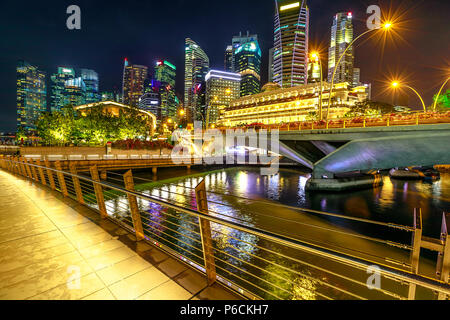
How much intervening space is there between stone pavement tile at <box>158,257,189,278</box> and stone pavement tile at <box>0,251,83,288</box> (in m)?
1.58

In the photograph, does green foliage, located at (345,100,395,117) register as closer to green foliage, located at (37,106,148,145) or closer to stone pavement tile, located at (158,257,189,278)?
green foliage, located at (37,106,148,145)

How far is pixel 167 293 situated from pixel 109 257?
1627 mm

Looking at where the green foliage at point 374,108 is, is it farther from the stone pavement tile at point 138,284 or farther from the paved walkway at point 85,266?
the stone pavement tile at point 138,284

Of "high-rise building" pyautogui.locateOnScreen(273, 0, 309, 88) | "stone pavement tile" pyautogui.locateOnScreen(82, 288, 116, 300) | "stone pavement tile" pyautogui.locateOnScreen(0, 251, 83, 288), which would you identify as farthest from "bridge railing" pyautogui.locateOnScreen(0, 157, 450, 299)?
"high-rise building" pyautogui.locateOnScreen(273, 0, 309, 88)

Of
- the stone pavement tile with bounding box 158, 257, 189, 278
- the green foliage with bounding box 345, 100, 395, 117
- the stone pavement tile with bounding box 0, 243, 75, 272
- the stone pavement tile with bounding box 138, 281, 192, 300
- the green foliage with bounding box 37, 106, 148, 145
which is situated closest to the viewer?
the stone pavement tile with bounding box 138, 281, 192, 300

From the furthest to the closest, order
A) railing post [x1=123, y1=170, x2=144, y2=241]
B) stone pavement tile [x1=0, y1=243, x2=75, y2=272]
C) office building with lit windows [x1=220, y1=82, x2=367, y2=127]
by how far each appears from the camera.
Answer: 1. office building with lit windows [x1=220, y1=82, x2=367, y2=127]
2. railing post [x1=123, y1=170, x2=144, y2=241]
3. stone pavement tile [x1=0, y1=243, x2=75, y2=272]

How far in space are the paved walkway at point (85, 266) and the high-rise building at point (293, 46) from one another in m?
173

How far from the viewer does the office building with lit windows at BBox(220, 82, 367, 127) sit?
296 feet

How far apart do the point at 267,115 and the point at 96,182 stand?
108 meters

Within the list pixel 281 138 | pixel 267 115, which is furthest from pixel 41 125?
pixel 267 115

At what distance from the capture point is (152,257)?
12.3ft

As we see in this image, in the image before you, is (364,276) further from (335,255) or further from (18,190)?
(18,190)

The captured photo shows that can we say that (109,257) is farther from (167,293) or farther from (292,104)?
(292,104)

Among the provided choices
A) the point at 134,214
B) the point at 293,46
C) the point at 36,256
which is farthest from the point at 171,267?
the point at 293,46
